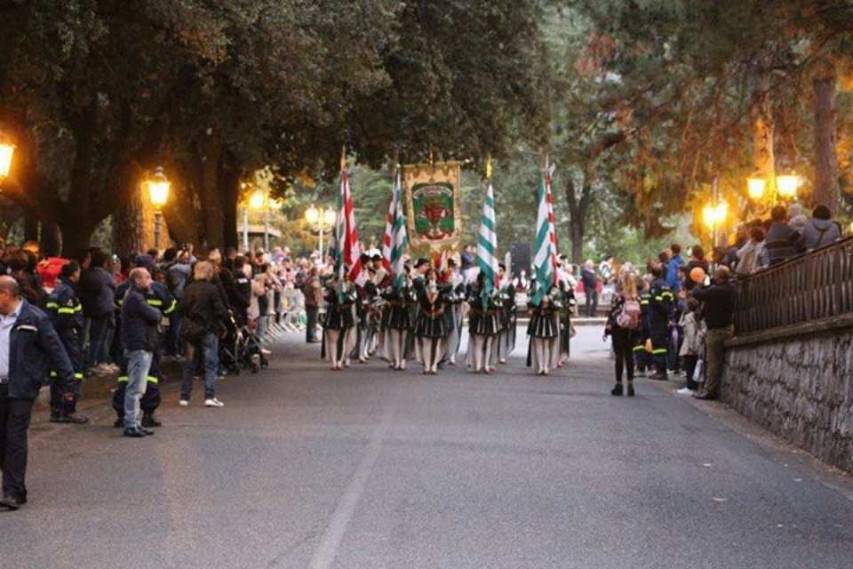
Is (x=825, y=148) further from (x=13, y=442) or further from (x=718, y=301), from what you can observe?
(x=13, y=442)

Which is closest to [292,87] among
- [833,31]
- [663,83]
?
[833,31]

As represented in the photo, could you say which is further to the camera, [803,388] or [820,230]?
[820,230]

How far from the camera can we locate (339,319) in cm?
2869

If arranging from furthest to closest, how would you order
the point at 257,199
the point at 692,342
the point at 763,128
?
1. the point at 257,199
2. the point at 763,128
3. the point at 692,342

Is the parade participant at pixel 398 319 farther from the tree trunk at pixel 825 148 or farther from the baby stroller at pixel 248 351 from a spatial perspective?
the tree trunk at pixel 825 148

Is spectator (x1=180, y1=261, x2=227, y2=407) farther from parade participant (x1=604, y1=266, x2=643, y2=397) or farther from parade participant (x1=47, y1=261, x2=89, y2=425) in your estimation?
parade participant (x1=604, y1=266, x2=643, y2=397)

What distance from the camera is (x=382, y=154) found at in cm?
3734

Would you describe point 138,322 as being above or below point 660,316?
below

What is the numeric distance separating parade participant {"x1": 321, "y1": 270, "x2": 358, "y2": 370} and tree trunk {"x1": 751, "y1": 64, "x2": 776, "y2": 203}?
8637 millimetres

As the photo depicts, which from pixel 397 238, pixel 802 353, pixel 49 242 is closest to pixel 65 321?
pixel 802 353

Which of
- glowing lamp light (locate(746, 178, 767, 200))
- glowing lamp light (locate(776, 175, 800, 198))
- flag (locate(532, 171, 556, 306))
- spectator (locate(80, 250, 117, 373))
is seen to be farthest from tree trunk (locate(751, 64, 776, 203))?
spectator (locate(80, 250, 117, 373))

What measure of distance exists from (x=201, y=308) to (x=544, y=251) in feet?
32.0

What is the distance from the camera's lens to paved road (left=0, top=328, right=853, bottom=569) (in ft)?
32.9

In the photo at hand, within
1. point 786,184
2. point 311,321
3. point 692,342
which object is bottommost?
point 692,342
